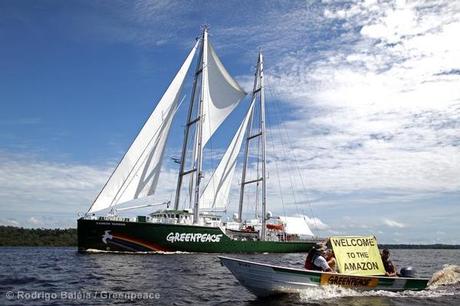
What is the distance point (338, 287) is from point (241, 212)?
126 feet

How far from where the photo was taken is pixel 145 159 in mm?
40844

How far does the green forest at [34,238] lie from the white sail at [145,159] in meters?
58.0

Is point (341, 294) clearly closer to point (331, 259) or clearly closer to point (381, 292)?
point (331, 259)

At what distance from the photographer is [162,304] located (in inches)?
609

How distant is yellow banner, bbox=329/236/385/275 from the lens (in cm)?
1889

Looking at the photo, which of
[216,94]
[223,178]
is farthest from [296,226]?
[216,94]

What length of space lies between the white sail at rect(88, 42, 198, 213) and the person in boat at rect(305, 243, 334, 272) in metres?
23.4

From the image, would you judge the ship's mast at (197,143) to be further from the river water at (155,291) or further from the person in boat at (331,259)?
the person in boat at (331,259)

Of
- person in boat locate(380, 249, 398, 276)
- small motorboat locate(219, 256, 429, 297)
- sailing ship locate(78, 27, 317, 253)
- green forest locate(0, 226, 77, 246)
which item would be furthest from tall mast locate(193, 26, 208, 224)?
green forest locate(0, 226, 77, 246)

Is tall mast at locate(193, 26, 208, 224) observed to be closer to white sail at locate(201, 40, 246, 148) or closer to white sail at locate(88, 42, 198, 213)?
white sail at locate(201, 40, 246, 148)

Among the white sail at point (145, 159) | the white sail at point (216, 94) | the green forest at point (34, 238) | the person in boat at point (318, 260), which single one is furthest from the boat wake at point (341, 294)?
the green forest at point (34, 238)

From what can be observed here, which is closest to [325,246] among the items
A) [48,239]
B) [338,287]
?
[338,287]

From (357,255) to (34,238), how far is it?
9017 cm

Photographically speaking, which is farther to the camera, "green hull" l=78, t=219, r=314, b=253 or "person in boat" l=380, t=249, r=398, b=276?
"green hull" l=78, t=219, r=314, b=253
